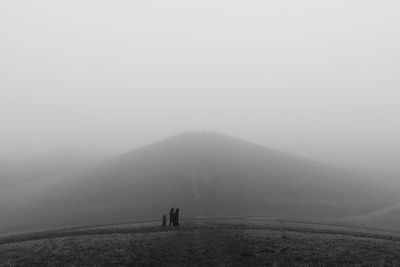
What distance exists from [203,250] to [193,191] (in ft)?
135

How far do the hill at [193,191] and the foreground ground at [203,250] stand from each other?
22123 millimetres

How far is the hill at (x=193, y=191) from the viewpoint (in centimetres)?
6138

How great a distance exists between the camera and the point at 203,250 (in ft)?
90.4

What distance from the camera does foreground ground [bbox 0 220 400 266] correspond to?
2517cm

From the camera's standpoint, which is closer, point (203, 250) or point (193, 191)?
point (203, 250)

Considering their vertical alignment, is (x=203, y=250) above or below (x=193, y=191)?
below

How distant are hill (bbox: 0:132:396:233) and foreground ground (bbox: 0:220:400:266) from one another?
2212cm

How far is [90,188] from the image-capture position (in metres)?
76.8

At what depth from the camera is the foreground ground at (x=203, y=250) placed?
82.6ft

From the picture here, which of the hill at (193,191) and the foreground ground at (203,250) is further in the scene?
the hill at (193,191)

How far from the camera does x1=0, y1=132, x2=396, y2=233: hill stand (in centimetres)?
6138

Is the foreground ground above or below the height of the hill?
below

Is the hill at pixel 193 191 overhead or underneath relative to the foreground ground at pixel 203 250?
overhead

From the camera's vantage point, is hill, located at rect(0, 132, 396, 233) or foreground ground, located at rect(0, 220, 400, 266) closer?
foreground ground, located at rect(0, 220, 400, 266)
